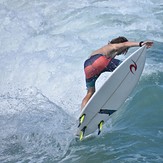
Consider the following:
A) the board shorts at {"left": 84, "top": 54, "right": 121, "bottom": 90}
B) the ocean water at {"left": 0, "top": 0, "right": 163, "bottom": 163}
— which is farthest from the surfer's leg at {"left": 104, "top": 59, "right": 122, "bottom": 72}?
the ocean water at {"left": 0, "top": 0, "right": 163, "bottom": 163}

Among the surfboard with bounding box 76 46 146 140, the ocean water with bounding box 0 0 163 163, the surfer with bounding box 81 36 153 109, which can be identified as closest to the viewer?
the ocean water with bounding box 0 0 163 163

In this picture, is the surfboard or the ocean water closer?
the ocean water

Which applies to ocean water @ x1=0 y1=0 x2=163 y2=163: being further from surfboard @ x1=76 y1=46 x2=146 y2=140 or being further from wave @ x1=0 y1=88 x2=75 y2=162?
surfboard @ x1=76 y1=46 x2=146 y2=140

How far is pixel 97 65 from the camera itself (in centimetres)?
620

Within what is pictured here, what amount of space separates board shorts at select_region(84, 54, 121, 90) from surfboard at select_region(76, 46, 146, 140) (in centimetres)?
17

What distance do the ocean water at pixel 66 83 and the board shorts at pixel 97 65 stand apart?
24.8 inches

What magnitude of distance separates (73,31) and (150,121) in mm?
6093

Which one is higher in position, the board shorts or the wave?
the board shorts

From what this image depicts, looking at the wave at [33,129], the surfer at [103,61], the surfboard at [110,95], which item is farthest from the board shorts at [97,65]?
the wave at [33,129]

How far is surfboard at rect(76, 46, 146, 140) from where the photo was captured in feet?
19.5

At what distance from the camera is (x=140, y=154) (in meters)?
5.34

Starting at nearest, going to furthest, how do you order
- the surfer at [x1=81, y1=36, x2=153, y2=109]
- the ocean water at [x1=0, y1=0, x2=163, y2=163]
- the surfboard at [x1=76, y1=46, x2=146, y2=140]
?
1. the ocean water at [x1=0, y1=0, x2=163, y2=163]
2. the surfboard at [x1=76, y1=46, x2=146, y2=140]
3. the surfer at [x1=81, y1=36, x2=153, y2=109]

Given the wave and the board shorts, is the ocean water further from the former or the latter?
the board shorts

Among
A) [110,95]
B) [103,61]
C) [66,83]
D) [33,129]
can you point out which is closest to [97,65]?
[103,61]
